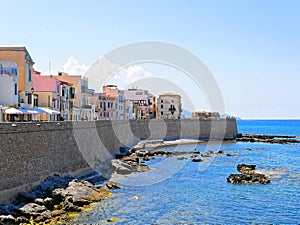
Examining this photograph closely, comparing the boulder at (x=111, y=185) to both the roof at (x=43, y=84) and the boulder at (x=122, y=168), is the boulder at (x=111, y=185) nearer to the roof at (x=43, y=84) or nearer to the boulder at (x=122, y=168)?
the boulder at (x=122, y=168)

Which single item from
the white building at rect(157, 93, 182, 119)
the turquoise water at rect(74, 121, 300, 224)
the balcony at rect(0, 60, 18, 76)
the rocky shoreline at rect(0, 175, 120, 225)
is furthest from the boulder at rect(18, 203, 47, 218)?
the white building at rect(157, 93, 182, 119)

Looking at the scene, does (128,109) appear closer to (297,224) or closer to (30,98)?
(30,98)

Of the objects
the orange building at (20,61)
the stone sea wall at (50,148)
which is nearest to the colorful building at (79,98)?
the stone sea wall at (50,148)

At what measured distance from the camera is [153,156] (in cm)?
5669

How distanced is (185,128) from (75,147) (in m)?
53.3

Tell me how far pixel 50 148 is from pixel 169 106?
86973 millimetres

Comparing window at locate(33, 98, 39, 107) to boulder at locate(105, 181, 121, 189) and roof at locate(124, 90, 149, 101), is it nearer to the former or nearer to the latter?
boulder at locate(105, 181, 121, 189)

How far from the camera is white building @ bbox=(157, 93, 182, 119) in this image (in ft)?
380

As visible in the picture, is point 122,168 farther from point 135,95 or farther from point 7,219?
point 135,95

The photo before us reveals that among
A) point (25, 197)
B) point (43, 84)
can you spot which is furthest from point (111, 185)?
point (43, 84)

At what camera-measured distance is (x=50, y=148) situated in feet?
101

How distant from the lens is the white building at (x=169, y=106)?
380 feet

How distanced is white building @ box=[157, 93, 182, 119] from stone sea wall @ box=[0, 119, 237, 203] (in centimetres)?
5519

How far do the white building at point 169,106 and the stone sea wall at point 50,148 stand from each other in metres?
55.2
